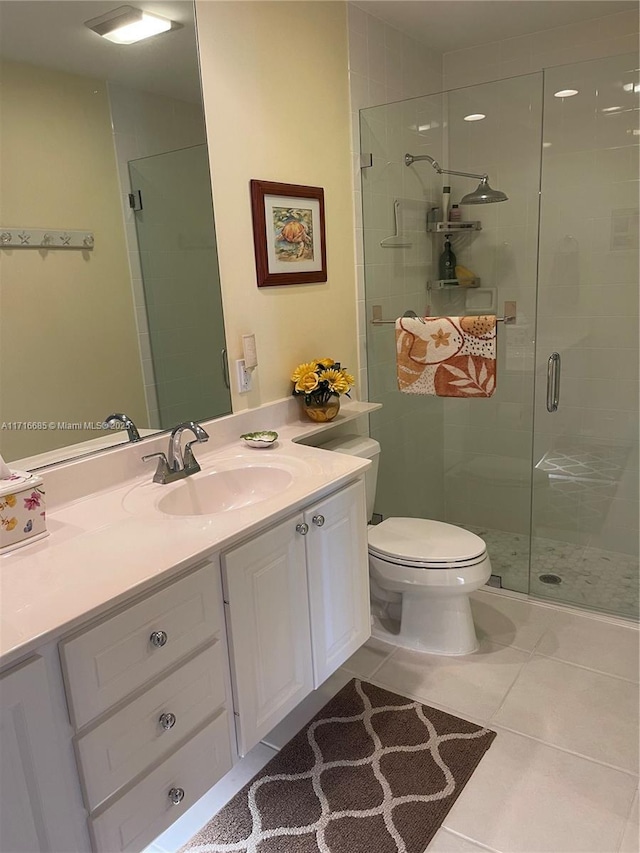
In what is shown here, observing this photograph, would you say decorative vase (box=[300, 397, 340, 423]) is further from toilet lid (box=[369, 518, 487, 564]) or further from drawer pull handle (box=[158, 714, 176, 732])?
drawer pull handle (box=[158, 714, 176, 732])

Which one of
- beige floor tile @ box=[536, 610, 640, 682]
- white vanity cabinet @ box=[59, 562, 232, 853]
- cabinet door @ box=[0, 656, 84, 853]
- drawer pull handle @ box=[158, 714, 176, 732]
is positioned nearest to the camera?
cabinet door @ box=[0, 656, 84, 853]

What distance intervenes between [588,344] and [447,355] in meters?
0.88

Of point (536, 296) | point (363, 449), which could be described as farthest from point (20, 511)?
point (536, 296)

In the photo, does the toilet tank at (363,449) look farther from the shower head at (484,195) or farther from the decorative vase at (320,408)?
the shower head at (484,195)

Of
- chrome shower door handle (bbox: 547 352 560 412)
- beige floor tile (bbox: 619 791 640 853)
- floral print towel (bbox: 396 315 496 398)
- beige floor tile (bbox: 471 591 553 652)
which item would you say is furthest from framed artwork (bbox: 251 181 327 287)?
beige floor tile (bbox: 619 791 640 853)

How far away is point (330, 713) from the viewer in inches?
78.4

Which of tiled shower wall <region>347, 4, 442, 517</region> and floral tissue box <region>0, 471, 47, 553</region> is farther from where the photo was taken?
tiled shower wall <region>347, 4, 442, 517</region>

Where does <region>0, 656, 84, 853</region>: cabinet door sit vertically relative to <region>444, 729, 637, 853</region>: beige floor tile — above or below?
above

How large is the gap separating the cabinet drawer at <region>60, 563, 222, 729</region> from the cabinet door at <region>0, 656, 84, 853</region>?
5 centimetres

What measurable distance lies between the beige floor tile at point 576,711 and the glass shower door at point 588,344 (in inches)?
19.8

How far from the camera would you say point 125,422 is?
1.75 m

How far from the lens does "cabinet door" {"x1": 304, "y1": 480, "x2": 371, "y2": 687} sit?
168cm

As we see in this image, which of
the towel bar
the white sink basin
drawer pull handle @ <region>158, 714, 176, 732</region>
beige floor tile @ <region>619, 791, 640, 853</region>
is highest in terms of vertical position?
the towel bar

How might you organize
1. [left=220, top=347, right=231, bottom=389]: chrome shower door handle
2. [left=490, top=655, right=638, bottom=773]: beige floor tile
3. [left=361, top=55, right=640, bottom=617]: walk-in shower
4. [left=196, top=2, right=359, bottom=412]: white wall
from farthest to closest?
[left=361, top=55, right=640, bottom=617]: walk-in shower, [left=220, top=347, right=231, bottom=389]: chrome shower door handle, [left=196, top=2, right=359, bottom=412]: white wall, [left=490, top=655, right=638, bottom=773]: beige floor tile
